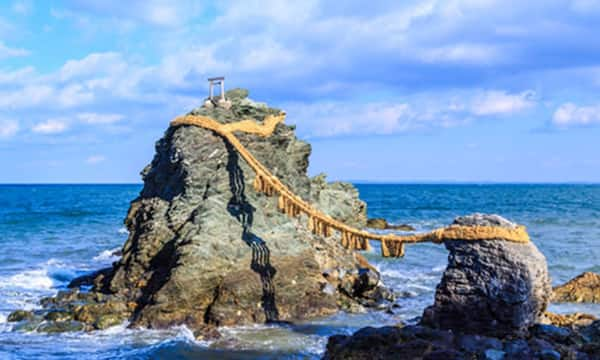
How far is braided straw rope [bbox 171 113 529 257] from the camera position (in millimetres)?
9359

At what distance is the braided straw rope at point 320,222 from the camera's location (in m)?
9.36

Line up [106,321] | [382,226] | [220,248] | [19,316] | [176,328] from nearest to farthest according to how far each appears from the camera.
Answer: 1. [176,328]
2. [106,321]
3. [220,248]
4. [19,316]
5. [382,226]

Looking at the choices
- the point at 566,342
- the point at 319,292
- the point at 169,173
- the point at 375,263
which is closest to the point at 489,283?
the point at 566,342

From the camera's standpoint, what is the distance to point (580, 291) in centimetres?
1476

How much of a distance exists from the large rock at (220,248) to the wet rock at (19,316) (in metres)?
1.73

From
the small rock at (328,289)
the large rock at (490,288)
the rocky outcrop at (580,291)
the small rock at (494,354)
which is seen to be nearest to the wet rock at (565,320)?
the large rock at (490,288)

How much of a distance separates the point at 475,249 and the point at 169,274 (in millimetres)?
6242

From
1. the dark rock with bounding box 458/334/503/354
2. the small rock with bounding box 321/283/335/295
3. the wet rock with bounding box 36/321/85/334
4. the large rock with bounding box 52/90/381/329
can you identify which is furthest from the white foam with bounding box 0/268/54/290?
the dark rock with bounding box 458/334/503/354

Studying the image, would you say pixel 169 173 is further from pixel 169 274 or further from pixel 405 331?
pixel 405 331

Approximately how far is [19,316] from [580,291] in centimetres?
1296

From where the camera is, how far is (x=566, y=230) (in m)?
31.8

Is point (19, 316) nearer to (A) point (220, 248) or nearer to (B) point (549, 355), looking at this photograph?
(A) point (220, 248)

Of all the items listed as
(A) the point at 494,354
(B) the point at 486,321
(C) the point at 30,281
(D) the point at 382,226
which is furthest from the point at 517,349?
(D) the point at 382,226

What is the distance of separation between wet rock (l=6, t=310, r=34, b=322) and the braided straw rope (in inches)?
209
